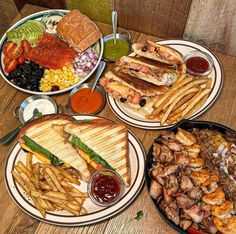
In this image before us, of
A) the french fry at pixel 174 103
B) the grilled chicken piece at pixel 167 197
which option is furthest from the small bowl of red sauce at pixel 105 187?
the french fry at pixel 174 103

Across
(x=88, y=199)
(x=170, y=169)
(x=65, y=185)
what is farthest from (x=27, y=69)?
(x=170, y=169)

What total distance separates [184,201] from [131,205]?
462 mm

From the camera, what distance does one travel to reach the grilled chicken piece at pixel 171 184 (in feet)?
7.38

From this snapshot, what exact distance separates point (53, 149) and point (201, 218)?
1202 millimetres

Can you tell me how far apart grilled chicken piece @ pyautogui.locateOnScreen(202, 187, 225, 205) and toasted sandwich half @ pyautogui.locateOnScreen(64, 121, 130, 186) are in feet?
1.96

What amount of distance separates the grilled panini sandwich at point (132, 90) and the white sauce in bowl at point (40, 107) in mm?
520

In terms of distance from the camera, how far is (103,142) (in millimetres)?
2590

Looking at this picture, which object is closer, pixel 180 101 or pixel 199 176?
pixel 199 176

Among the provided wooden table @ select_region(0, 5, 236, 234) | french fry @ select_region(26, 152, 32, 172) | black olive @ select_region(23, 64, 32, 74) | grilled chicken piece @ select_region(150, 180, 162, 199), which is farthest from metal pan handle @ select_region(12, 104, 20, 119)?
grilled chicken piece @ select_region(150, 180, 162, 199)

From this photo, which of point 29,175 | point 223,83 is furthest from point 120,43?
point 29,175

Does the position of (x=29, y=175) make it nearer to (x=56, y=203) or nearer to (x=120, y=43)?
(x=56, y=203)

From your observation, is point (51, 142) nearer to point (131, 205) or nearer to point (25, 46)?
point (131, 205)

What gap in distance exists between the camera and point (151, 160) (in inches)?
96.0

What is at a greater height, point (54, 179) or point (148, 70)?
point (148, 70)
